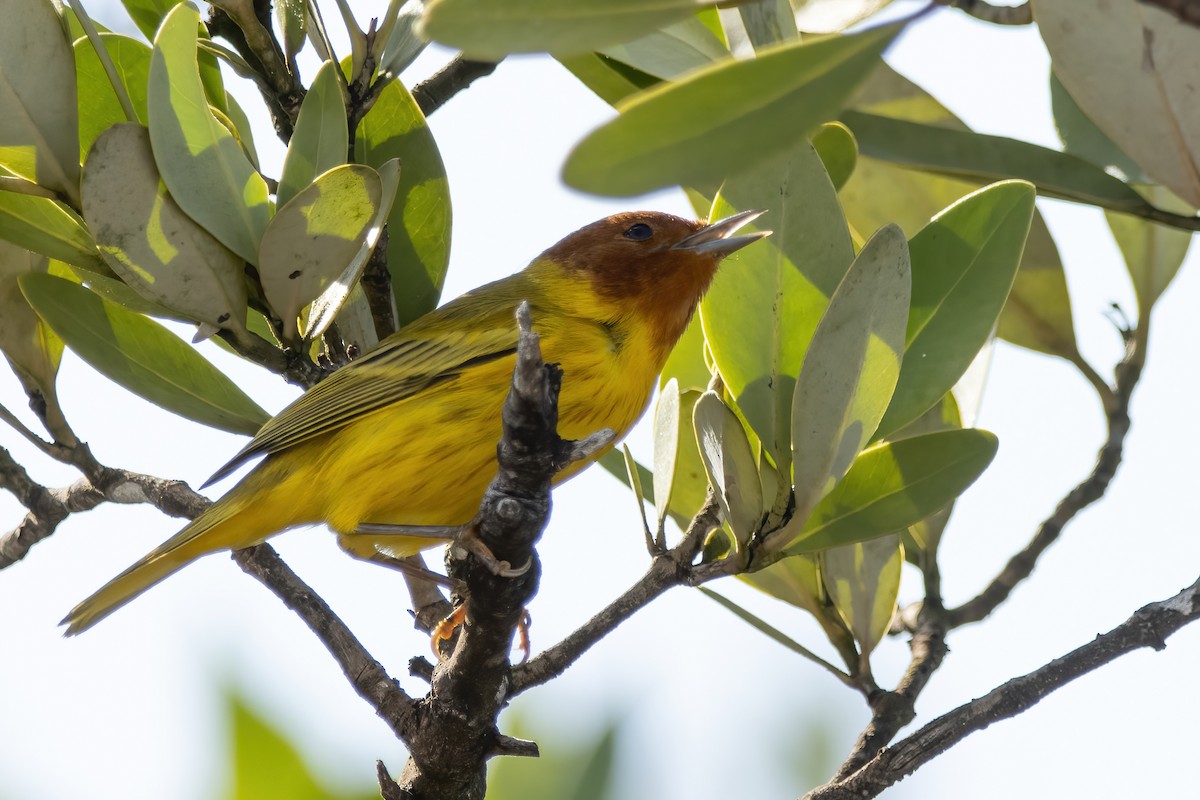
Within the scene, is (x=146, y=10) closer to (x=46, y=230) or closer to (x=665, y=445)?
(x=46, y=230)

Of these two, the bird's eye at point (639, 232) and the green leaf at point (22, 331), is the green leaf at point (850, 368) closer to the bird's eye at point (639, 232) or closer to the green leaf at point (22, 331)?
the green leaf at point (22, 331)

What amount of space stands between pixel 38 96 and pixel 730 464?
1.71 m

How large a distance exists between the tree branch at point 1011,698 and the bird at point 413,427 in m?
1.19

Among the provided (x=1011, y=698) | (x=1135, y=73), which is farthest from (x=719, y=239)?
(x=1135, y=73)

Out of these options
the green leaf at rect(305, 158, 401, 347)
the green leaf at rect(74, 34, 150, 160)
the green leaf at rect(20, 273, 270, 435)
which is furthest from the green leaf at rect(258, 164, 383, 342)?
the green leaf at rect(74, 34, 150, 160)

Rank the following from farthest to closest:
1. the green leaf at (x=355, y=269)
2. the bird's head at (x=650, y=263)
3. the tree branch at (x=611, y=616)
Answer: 1. the bird's head at (x=650, y=263)
2. the green leaf at (x=355, y=269)
3. the tree branch at (x=611, y=616)

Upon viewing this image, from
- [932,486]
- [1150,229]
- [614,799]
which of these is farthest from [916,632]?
[614,799]

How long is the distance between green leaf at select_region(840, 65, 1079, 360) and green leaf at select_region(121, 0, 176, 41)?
1.92m

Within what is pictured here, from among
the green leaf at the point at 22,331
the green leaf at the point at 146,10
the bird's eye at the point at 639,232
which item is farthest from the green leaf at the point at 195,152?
the bird's eye at the point at 639,232

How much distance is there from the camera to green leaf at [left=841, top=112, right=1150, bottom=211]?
8.11 ft

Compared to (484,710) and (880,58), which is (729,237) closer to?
(484,710)

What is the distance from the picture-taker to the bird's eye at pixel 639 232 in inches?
180

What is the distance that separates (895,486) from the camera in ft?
8.55

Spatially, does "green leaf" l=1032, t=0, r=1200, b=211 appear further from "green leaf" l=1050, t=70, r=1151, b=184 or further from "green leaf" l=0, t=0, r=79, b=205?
"green leaf" l=0, t=0, r=79, b=205
